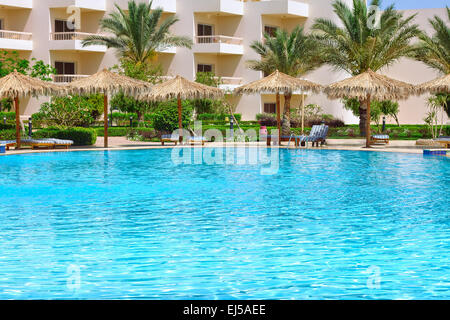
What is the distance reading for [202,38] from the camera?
48.1 m

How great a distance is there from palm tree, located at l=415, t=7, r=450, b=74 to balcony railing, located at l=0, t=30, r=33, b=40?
25.7m

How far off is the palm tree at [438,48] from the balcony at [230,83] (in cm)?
1633

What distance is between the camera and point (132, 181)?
51.5ft

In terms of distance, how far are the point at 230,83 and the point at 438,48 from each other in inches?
726

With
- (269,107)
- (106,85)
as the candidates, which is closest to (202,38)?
(269,107)

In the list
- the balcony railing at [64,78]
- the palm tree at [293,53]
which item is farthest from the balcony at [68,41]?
the palm tree at [293,53]

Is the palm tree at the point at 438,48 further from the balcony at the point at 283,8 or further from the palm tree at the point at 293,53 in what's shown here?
the balcony at the point at 283,8

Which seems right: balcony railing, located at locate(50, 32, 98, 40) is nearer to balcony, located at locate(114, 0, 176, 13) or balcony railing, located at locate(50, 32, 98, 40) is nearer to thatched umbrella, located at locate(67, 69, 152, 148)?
balcony, located at locate(114, 0, 176, 13)

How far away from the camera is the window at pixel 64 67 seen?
150 feet

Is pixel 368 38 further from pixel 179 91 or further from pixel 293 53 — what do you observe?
pixel 179 91

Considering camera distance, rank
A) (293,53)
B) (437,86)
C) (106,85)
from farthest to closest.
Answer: (293,53) < (106,85) < (437,86)

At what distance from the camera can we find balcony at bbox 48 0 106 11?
4422 centimetres
